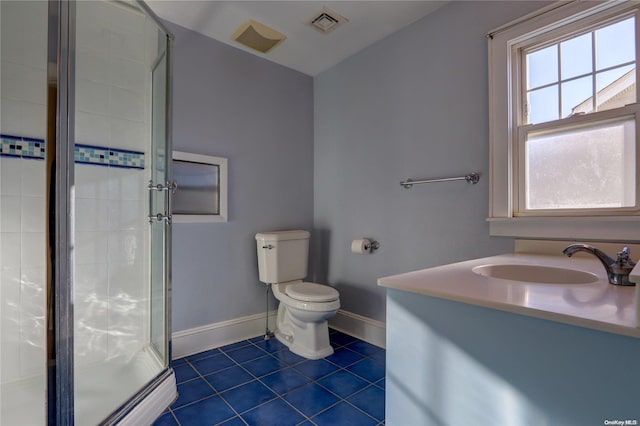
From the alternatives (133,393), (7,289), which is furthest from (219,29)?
(133,393)

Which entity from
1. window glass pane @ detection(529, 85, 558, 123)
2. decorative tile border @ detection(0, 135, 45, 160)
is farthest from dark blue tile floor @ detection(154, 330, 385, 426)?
window glass pane @ detection(529, 85, 558, 123)

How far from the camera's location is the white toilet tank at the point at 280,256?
236 centimetres

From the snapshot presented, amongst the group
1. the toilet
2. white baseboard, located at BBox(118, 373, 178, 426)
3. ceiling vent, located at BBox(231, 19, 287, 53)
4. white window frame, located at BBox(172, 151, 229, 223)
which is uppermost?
ceiling vent, located at BBox(231, 19, 287, 53)

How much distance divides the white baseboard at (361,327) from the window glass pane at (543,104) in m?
1.62

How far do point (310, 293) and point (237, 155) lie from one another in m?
1.21

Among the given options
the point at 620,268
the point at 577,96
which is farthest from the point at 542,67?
the point at 620,268

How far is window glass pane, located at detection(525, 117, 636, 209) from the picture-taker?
1.37 m

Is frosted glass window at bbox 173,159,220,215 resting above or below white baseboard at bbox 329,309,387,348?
above

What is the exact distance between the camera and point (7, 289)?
158cm

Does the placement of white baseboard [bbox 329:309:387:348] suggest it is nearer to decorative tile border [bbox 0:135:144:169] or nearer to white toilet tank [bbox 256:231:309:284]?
white toilet tank [bbox 256:231:309:284]

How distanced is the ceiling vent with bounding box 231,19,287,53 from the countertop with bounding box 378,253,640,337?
1.99 m

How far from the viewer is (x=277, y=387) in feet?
5.75

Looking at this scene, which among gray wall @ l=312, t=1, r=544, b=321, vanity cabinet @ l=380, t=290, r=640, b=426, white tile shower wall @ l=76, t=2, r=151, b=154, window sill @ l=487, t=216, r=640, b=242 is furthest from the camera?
gray wall @ l=312, t=1, r=544, b=321

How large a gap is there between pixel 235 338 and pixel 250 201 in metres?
1.08
